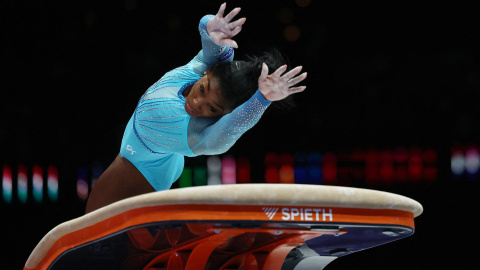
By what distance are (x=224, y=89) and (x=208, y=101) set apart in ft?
0.25

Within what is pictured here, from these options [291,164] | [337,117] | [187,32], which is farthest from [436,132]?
[187,32]

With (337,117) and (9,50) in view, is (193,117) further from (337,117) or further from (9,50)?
(9,50)

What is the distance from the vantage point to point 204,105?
7.25 feet

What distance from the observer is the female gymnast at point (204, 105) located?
6.65 ft

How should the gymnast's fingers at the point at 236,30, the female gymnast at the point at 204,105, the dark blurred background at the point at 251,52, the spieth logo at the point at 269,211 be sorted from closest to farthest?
the spieth logo at the point at 269,211 → the female gymnast at the point at 204,105 → the gymnast's fingers at the point at 236,30 → the dark blurred background at the point at 251,52

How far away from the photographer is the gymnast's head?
7.21 ft

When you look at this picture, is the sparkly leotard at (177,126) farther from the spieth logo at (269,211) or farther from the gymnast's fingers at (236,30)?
the spieth logo at (269,211)

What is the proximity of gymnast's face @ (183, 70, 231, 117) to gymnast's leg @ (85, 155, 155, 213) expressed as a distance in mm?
511

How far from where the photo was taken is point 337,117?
3.96 m

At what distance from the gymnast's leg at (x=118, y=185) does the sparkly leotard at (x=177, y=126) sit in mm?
31

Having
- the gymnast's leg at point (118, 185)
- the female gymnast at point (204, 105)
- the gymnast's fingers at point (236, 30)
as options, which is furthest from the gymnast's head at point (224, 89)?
the gymnast's leg at point (118, 185)

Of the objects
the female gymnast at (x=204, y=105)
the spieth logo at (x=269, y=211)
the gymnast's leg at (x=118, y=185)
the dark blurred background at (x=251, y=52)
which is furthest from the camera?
the dark blurred background at (x=251, y=52)

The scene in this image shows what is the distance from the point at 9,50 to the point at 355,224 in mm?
3383

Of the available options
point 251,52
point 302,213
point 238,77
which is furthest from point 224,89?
point 251,52
